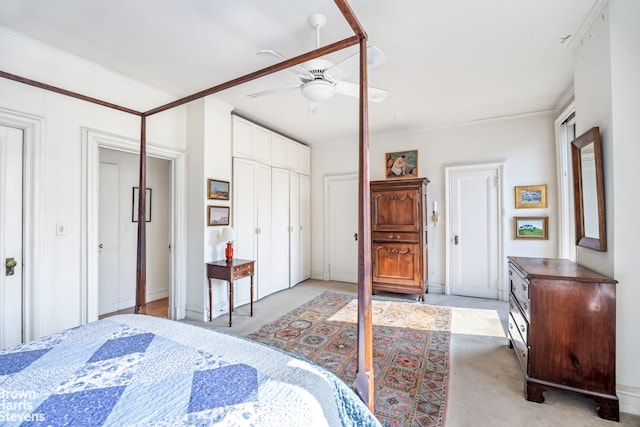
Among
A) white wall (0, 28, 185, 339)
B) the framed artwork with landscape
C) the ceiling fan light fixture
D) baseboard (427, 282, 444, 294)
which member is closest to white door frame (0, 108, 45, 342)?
white wall (0, 28, 185, 339)

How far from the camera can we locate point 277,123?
14.2 ft

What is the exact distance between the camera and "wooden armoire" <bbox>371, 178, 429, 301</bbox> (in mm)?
4113

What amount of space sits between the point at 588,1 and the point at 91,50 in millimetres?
3747

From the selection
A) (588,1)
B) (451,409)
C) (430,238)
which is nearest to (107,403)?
(451,409)

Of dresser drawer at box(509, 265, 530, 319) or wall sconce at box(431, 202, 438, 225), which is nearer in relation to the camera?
dresser drawer at box(509, 265, 530, 319)

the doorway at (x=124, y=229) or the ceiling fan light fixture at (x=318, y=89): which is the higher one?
the ceiling fan light fixture at (x=318, y=89)

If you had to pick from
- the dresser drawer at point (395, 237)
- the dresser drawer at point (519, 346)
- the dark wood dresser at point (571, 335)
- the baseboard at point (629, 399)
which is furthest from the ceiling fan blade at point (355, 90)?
the baseboard at point (629, 399)

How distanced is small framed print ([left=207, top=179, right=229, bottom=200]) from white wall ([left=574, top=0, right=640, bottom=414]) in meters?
3.53

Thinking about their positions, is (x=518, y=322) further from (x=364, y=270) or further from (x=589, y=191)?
(x=364, y=270)

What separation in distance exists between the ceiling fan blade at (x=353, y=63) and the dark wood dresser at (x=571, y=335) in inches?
69.2

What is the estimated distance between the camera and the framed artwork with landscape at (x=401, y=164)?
15.3 ft

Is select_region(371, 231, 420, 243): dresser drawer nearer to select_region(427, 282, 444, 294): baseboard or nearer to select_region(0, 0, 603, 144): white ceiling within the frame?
select_region(427, 282, 444, 294): baseboard

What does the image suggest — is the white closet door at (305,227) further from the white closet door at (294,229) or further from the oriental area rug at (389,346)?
the oriental area rug at (389,346)

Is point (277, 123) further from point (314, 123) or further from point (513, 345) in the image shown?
point (513, 345)
